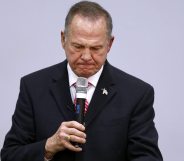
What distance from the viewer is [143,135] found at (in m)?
2.48

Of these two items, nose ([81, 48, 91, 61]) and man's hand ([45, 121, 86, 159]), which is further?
nose ([81, 48, 91, 61])

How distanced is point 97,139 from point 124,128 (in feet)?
0.44

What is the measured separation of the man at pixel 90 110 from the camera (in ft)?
8.11

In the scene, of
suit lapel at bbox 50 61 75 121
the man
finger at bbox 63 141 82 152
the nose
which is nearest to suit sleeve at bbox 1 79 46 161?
the man

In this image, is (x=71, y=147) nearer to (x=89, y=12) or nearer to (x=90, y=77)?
(x=90, y=77)

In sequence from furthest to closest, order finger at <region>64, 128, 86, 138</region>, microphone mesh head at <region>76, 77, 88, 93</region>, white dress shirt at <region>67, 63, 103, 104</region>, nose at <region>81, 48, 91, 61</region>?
white dress shirt at <region>67, 63, 103, 104</region> < nose at <region>81, 48, 91, 61</region> < microphone mesh head at <region>76, 77, 88, 93</region> < finger at <region>64, 128, 86, 138</region>

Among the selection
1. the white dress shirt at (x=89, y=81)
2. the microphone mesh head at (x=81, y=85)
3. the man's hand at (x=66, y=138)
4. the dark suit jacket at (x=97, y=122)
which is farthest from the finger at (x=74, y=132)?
the white dress shirt at (x=89, y=81)

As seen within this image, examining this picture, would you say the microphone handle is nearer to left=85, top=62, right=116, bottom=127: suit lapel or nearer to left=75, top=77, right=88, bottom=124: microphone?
left=75, top=77, right=88, bottom=124: microphone

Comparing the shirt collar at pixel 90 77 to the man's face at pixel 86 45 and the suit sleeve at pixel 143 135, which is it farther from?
the suit sleeve at pixel 143 135

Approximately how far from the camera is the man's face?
2455 millimetres

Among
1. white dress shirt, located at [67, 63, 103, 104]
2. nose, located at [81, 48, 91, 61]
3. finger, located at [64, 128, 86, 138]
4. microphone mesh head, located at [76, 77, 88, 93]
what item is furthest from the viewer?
white dress shirt, located at [67, 63, 103, 104]

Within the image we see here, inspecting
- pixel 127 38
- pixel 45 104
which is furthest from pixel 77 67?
pixel 127 38

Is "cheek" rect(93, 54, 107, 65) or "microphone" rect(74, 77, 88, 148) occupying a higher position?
"cheek" rect(93, 54, 107, 65)

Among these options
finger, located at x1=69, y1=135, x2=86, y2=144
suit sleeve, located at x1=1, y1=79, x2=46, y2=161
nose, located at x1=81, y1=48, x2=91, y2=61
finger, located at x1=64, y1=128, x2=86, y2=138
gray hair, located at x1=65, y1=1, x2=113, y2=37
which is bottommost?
suit sleeve, located at x1=1, y1=79, x2=46, y2=161
